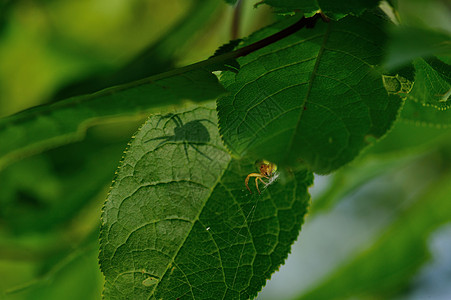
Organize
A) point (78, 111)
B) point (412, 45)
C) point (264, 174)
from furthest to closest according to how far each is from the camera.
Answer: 1. point (264, 174)
2. point (78, 111)
3. point (412, 45)

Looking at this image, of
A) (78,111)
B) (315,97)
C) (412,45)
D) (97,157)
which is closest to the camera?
(412,45)

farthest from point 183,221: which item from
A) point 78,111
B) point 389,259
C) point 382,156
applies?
point 389,259

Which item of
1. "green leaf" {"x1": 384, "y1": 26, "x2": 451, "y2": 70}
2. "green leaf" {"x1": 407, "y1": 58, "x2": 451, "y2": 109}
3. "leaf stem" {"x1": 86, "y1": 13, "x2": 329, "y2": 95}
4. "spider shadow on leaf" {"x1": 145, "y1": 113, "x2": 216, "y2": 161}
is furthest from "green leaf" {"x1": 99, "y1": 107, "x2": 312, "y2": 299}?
"green leaf" {"x1": 384, "y1": 26, "x2": 451, "y2": 70}

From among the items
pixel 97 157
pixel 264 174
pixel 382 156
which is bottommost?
pixel 264 174

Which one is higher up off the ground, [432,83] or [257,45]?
[257,45]

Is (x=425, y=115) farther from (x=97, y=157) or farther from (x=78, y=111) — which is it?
(x=97, y=157)

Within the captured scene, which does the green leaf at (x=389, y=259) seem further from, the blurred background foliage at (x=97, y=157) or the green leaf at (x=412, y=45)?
the green leaf at (x=412, y=45)

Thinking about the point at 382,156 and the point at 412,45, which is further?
the point at 382,156
